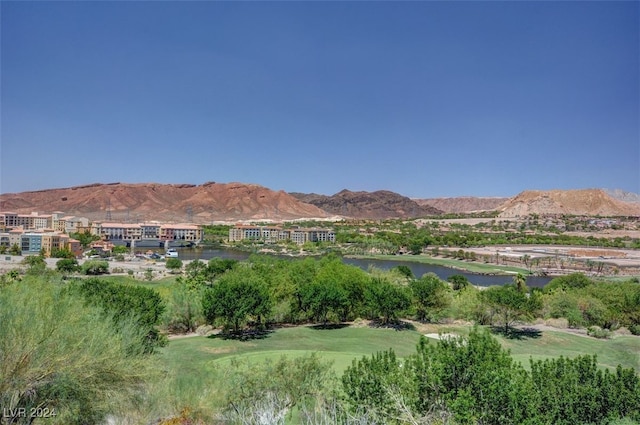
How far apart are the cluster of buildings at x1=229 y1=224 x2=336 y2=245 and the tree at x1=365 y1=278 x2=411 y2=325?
103093 mm

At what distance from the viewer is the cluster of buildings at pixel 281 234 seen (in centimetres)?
13562

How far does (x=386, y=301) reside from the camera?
97.1 feet

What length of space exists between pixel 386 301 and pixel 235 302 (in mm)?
10638

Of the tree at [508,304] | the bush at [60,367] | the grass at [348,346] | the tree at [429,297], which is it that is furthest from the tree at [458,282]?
the bush at [60,367]

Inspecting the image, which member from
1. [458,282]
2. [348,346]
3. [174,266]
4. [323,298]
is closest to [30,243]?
[174,266]

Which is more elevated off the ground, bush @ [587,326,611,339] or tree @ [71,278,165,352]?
tree @ [71,278,165,352]

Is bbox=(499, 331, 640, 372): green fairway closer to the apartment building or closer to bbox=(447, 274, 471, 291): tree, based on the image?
bbox=(447, 274, 471, 291): tree

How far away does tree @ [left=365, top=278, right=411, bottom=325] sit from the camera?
29641mm

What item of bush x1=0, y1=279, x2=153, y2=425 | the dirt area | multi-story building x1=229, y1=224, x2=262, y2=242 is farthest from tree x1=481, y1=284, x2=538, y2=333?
multi-story building x1=229, y1=224, x2=262, y2=242

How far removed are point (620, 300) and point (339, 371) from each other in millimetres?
27771

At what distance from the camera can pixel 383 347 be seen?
2406 centimetres

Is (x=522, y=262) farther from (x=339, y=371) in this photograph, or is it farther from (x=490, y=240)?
(x=339, y=371)

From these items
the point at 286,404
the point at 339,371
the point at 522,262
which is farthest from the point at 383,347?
the point at 522,262

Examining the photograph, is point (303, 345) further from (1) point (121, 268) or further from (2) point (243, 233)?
(2) point (243, 233)
